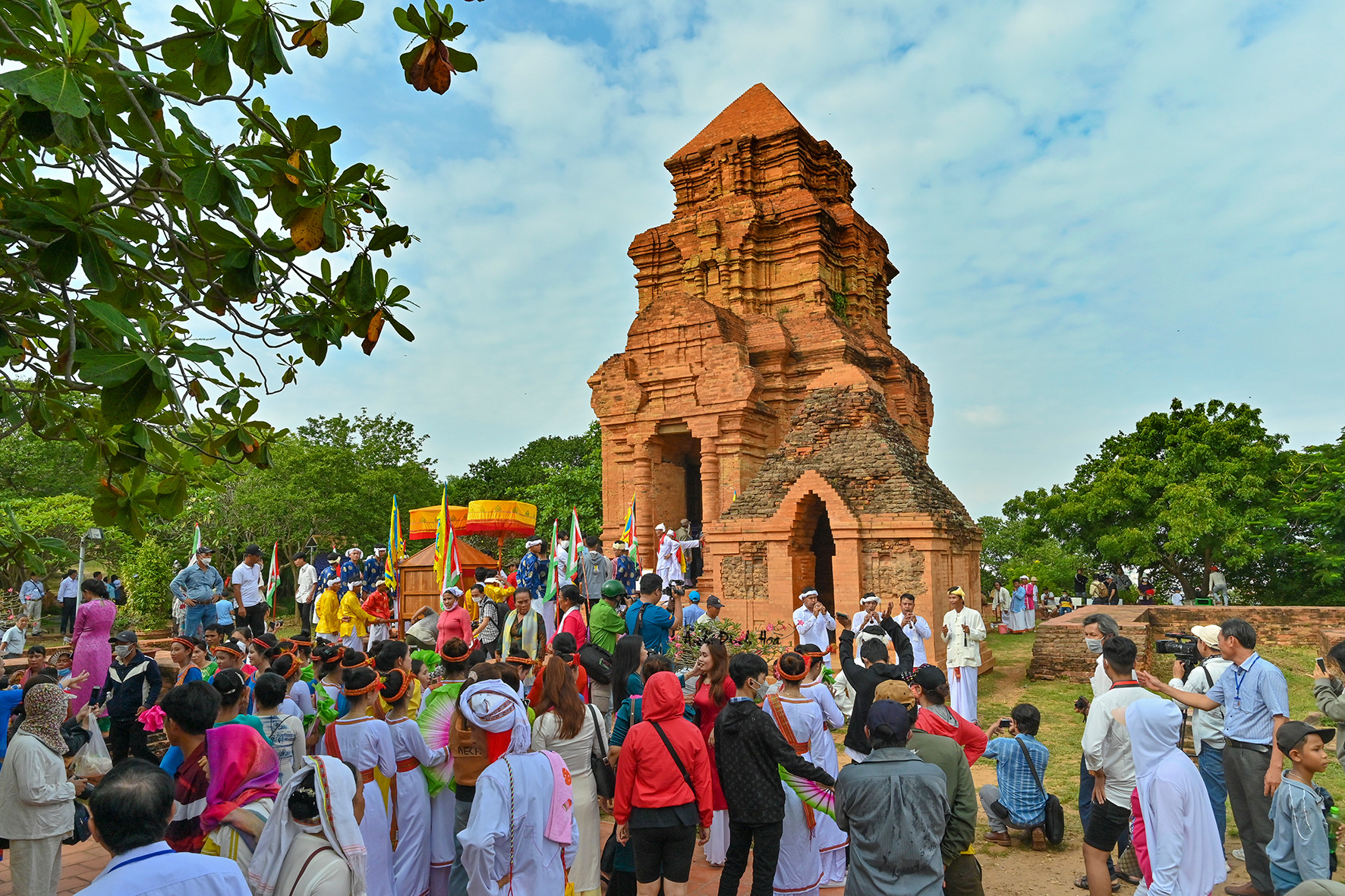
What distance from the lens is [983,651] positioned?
46.4ft

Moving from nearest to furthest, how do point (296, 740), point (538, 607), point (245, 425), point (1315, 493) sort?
1. point (245, 425)
2. point (296, 740)
3. point (538, 607)
4. point (1315, 493)

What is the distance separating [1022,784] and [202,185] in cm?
686

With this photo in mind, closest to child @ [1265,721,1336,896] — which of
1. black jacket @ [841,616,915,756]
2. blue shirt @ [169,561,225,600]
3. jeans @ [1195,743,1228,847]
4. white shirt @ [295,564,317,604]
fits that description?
jeans @ [1195,743,1228,847]

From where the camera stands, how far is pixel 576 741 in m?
4.36

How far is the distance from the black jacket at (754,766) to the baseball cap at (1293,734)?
2.82 m

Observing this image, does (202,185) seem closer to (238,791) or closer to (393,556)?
(238,791)

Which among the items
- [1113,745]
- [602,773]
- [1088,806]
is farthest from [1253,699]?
[602,773]

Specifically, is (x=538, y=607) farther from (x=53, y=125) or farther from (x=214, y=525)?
(x=214, y=525)

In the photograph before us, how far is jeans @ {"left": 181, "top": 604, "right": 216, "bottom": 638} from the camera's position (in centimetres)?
1105

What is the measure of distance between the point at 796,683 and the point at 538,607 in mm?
7086

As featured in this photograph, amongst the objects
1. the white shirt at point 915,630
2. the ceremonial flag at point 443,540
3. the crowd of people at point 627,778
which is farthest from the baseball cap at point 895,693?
the ceremonial flag at point 443,540

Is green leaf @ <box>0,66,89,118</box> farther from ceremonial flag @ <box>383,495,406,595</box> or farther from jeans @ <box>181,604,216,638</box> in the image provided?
ceremonial flag @ <box>383,495,406,595</box>

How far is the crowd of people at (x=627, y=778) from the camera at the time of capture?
3357mm

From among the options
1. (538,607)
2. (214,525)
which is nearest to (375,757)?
(538,607)
